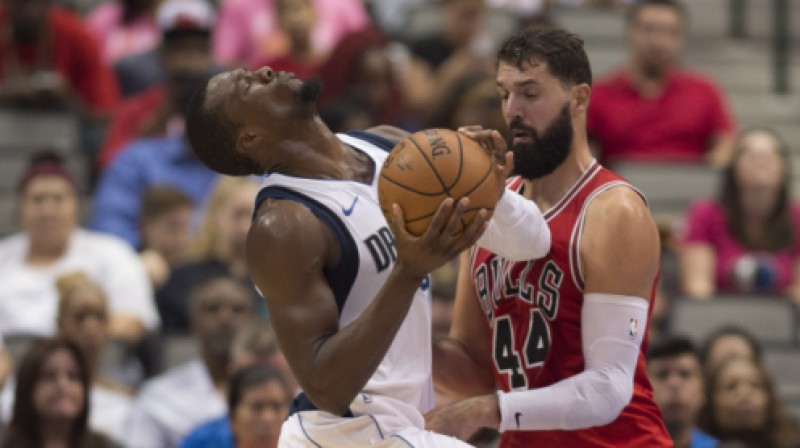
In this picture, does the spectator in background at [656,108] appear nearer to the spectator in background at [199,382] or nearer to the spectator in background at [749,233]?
the spectator in background at [749,233]

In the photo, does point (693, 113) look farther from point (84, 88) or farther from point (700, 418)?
point (84, 88)

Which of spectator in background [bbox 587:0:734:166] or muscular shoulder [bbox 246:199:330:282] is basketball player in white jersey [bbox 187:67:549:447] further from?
spectator in background [bbox 587:0:734:166]

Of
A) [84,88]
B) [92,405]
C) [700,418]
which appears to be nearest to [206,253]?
[92,405]

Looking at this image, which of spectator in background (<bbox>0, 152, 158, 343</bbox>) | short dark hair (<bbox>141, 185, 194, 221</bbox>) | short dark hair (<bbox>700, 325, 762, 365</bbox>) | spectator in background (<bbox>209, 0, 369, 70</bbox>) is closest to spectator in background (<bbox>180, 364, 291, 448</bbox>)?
spectator in background (<bbox>0, 152, 158, 343</bbox>)

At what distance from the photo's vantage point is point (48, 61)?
9961 millimetres

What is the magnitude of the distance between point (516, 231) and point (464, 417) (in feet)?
1.89

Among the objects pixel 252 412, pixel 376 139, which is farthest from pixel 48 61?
pixel 376 139

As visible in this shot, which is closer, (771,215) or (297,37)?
(771,215)

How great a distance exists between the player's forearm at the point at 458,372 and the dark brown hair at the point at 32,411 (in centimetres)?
260

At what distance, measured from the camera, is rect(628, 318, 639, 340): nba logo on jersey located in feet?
14.4

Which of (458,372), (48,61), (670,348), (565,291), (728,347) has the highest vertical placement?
(565,291)

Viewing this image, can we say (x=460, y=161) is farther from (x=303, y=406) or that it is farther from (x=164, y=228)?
(x=164, y=228)

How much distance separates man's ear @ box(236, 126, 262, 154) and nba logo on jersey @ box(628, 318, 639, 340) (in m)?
1.20

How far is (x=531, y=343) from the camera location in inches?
179
